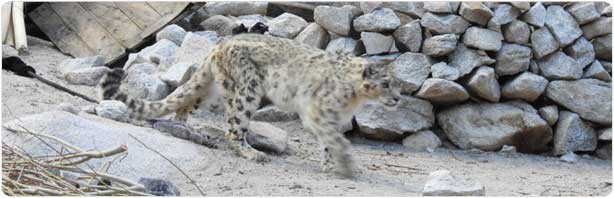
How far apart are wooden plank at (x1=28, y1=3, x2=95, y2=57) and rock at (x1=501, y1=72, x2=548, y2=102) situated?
12.7 ft

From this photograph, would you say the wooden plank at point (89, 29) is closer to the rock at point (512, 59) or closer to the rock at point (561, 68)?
the rock at point (512, 59)

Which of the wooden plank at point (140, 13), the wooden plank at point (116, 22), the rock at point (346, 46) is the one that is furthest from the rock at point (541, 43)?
the wooden plank at point (116, 22)

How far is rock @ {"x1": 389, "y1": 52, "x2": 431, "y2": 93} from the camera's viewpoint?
8227 mm

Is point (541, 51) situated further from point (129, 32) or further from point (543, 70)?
point (129, 32)

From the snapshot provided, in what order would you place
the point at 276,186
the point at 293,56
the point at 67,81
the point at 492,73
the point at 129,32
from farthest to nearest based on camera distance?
the point at 129,32 → the point at 67,81 → the point at 492,73 → the point at 293,56 → the point at 276,186

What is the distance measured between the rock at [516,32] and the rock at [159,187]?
3610mm

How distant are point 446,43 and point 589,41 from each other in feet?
4.24

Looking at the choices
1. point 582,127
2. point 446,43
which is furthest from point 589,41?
point 446,43

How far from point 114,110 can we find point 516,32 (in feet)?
10.8

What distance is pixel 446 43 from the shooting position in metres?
8.16

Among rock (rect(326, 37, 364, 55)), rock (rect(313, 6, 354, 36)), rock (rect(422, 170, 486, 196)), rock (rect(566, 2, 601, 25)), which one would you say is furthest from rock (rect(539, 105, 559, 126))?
rock (rect(422, 170, 486, 196))

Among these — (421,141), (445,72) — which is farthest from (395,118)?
(445,72)

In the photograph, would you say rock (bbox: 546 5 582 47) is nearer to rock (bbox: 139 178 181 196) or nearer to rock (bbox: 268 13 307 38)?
rock (bbox: 268 13 307 38)

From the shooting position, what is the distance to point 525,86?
826cm
